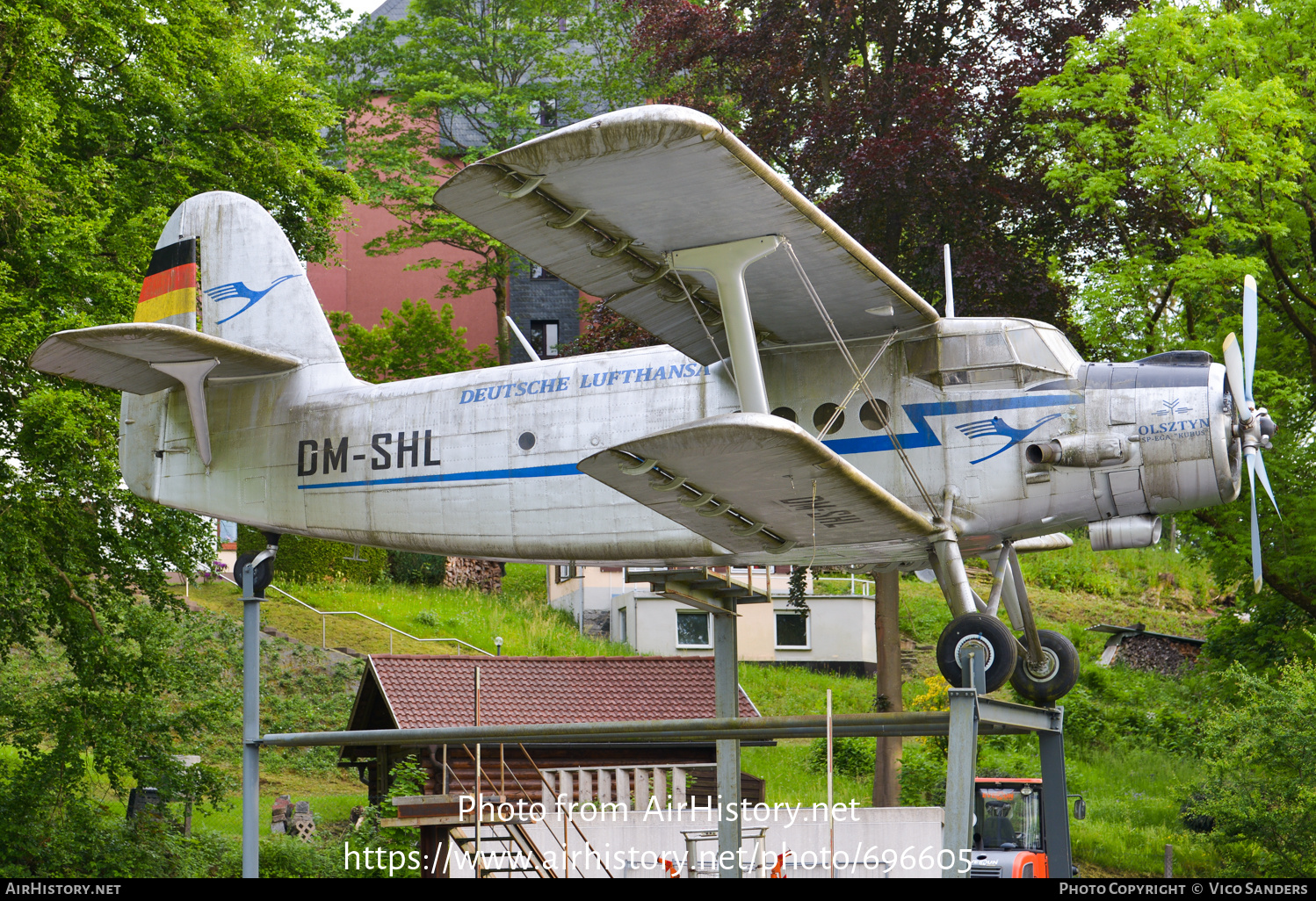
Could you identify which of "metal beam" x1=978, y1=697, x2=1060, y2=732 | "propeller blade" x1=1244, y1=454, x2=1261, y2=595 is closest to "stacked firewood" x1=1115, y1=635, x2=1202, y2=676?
"propeller blade" x1=1244, y1=454, x2=1261, y2=595

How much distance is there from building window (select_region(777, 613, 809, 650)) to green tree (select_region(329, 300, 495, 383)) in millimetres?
11245

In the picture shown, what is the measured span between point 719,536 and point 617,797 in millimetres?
10409

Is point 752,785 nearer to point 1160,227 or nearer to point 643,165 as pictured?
point 1160,227

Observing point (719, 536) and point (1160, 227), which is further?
point (1160, 227)

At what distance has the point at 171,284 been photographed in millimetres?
12797

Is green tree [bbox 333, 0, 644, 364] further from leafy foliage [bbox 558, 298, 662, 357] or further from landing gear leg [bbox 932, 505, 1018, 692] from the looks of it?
landing gear leg [bbox 932, 505, 1018, 692]

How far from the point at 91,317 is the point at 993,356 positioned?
1079 cm

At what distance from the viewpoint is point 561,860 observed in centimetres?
1645

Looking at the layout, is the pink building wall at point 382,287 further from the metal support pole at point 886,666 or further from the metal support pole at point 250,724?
the metal support pole at point 250,724

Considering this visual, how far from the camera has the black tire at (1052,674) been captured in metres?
9.80

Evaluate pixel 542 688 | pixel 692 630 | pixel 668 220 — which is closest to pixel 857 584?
pixel 692 630

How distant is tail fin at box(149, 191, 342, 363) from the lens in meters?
12.2

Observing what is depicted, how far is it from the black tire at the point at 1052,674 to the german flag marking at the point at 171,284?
27.9ft
